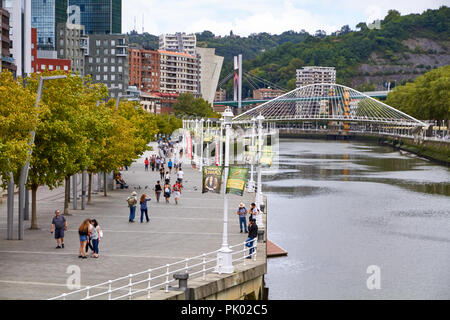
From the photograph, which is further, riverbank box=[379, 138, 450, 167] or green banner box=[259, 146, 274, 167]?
riverbank box=[379, 138, 450, 167]

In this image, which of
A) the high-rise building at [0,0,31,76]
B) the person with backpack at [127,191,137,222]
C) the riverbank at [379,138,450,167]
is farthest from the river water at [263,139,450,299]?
the high-rise building at [0,0,31,76]

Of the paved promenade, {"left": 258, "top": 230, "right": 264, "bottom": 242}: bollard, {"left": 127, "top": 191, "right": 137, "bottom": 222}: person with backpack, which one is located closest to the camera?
the paved promenade

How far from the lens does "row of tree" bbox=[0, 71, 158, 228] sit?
3183cm

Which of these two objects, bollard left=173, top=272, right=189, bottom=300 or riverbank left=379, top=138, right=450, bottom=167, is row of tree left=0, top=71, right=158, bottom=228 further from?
riverbank left=379, top=138, right=450, bottom=167

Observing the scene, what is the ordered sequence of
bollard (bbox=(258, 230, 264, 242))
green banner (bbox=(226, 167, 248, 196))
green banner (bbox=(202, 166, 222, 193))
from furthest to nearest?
bollard (bbox=(258, 230, 264, 242)) → green banner (bbox=(202, 166, 222, 193)) → green banner (bbox=(226, 167, 248, 196))

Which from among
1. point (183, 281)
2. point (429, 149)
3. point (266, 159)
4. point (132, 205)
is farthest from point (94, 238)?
point (429, 149)

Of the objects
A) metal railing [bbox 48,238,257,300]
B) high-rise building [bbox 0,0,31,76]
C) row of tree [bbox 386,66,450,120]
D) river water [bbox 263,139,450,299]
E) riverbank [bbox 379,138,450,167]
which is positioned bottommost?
river water [bbox 263,139,450,299]

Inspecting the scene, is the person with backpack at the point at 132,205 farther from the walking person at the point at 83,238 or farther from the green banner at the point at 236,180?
the green banner at the point at 236,180

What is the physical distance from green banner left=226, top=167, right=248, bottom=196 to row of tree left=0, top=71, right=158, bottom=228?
8.08 m

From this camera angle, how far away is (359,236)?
159 feet

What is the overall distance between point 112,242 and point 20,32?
11835 cm

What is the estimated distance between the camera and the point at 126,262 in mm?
29109

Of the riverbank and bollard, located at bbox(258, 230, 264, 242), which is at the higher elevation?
the riverbank
